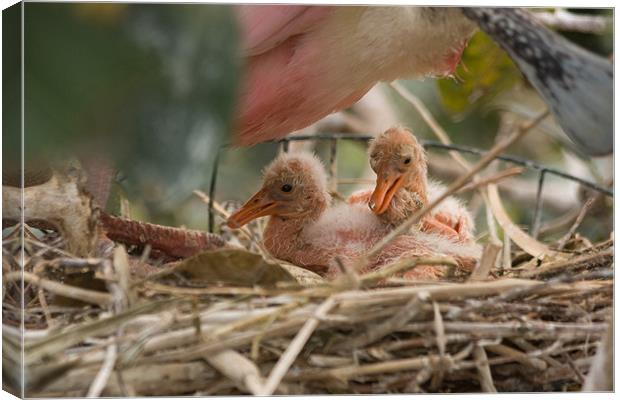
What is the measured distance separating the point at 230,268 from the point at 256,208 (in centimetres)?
48

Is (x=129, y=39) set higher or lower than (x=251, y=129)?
lower

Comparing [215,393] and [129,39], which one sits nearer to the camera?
[129,39]

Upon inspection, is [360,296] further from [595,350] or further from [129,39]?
[129,39]

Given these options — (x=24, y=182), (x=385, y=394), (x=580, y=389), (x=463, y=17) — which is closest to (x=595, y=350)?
(x=580, y=389)

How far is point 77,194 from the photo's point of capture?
1.84 m

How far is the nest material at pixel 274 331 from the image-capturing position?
64.1 inches

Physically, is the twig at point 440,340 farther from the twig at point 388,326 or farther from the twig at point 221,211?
the twig at point 221,211

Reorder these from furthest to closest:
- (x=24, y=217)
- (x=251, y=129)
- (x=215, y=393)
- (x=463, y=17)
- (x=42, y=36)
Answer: (x=251, y=129)
(x=463, y=17)
(x=24, y=217)
(x=215, y=393)
(x=42, y=36)

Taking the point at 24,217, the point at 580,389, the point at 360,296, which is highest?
the point at 24,217

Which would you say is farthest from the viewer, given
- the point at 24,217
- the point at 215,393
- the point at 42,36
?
the point at 24,217

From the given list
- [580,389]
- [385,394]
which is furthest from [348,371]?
[580,389]

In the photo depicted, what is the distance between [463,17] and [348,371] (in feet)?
2.12

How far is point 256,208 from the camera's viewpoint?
2211mm

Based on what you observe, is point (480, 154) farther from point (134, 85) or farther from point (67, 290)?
point (134, 85)
